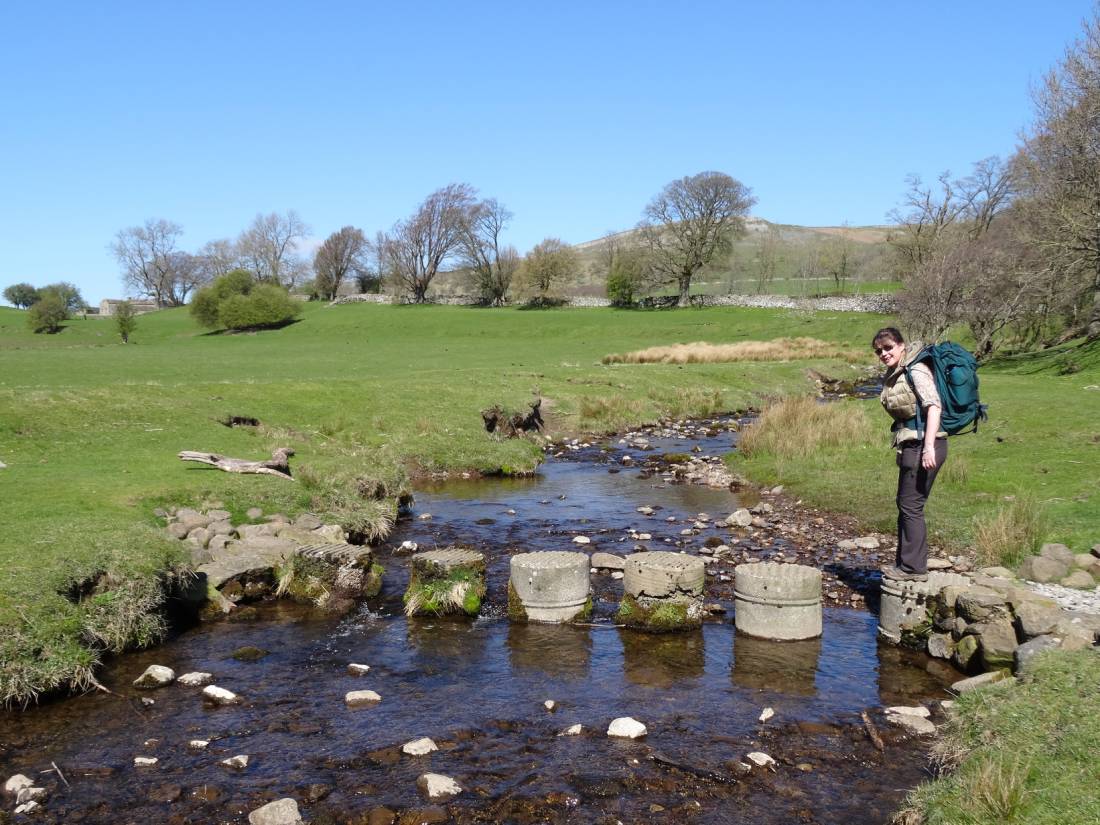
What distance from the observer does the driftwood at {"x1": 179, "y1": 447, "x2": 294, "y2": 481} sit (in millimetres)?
18516

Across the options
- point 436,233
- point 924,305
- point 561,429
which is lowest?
point 561,429

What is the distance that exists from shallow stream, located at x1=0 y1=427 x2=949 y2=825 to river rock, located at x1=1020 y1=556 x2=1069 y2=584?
2697mm

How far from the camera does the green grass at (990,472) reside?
14.9 metres

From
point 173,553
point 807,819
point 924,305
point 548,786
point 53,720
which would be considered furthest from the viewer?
point 924,305

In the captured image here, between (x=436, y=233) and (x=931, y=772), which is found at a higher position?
(x=436, y=233)

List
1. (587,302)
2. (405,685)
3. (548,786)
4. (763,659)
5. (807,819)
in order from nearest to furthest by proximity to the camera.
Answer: (807,819) < (548,786) < (405,685) < (763,659) < (587,302)

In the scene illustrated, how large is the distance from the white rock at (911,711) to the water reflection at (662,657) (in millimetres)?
2259

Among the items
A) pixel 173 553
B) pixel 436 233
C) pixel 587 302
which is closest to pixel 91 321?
pixel 436 233

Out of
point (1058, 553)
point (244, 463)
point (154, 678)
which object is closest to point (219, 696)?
point (154, 678)

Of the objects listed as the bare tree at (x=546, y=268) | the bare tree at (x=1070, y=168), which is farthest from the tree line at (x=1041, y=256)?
the bare tree at (x=546, y=268)

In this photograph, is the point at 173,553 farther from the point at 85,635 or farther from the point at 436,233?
the point at 436,233

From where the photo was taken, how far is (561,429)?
109 ft

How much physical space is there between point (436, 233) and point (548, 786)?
116m

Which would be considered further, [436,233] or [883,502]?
[436,233]
